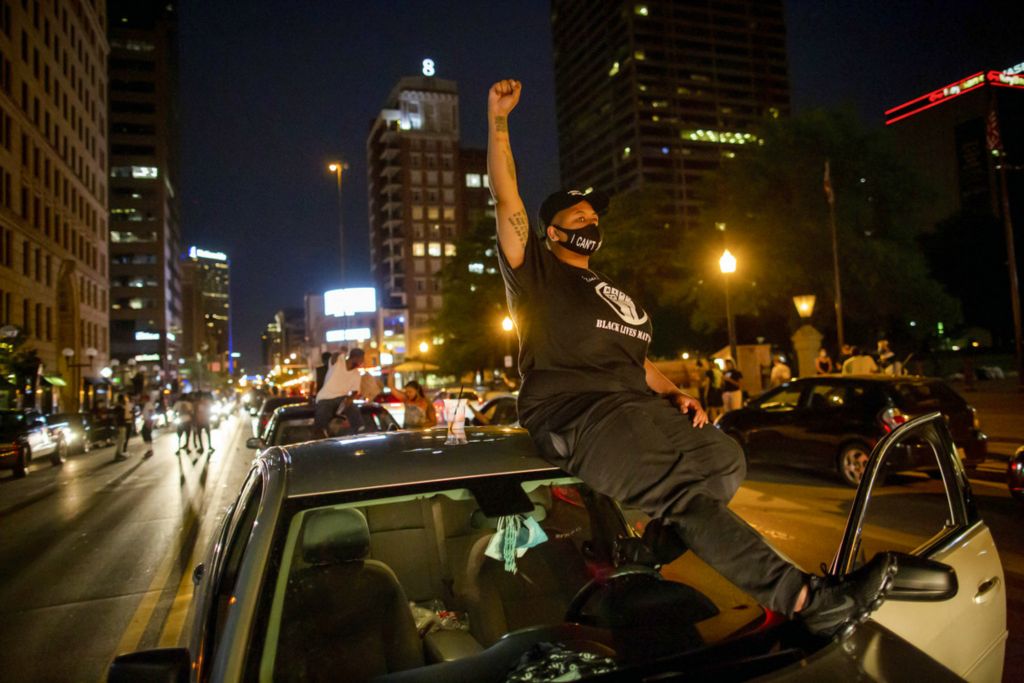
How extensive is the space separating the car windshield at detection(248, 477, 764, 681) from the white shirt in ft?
21.7

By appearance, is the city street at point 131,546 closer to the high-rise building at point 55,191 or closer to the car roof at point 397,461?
the car roof at point 397,461

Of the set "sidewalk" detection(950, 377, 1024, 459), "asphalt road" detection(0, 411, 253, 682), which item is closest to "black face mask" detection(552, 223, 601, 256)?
"asphalt road" detection(0, 411, 253, 682)

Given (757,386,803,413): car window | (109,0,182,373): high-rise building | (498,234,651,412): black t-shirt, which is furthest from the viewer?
(109,0,182,373): high-rise building

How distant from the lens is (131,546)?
8719 millimetres

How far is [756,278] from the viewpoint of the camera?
37469mm

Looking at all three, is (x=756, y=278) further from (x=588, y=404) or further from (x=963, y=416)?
(x=588, y=404)

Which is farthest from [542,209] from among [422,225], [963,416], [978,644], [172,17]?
[172,17]

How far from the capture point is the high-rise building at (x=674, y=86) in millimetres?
143250

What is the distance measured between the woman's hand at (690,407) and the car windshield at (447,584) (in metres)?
0.47

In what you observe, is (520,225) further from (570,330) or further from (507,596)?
(507,596)

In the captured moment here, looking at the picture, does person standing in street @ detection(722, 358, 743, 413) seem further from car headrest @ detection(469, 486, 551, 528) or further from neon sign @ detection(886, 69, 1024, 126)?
car headrest @ detection(469, 486, 551, 528)

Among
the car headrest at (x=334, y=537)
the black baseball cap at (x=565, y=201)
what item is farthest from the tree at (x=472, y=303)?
the car headrest at (x=334, y=537)

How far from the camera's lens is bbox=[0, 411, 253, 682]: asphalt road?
206 inches

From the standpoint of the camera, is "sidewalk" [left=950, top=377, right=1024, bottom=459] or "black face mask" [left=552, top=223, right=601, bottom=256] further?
"sidewalk" [left=950, top=377, right=1024, bottom=459]
